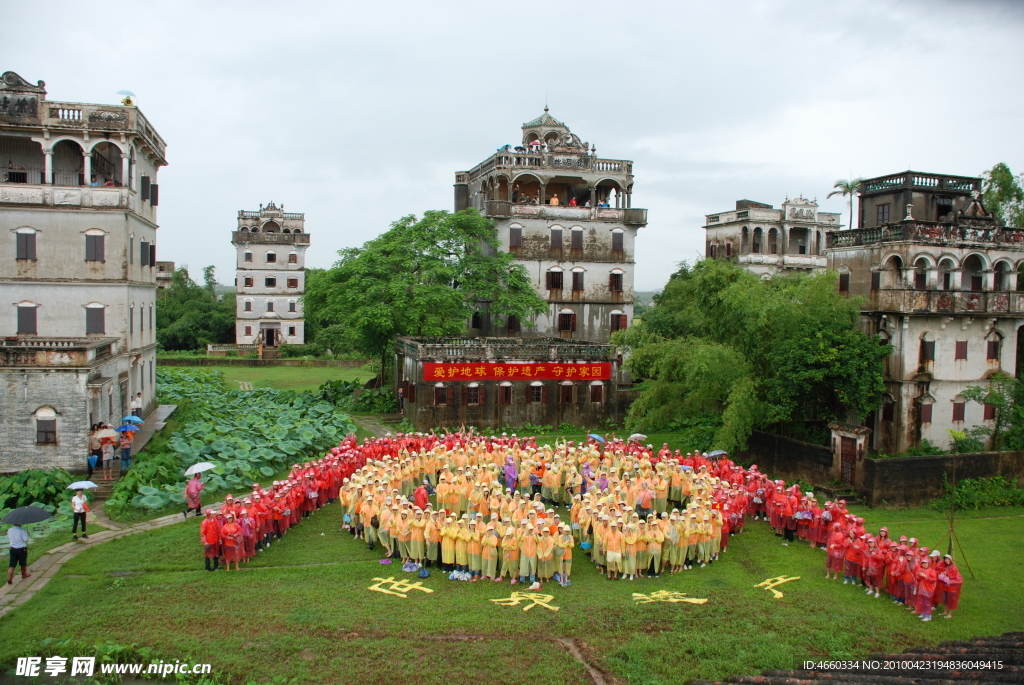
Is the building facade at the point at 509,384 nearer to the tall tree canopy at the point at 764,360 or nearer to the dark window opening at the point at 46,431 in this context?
the tall tree canopy at the point at 764,360

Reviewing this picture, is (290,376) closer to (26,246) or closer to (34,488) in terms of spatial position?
(26,246)

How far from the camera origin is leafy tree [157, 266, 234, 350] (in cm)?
5869

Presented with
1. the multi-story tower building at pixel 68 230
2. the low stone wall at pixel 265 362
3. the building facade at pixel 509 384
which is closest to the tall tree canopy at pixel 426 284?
the building facade at pixel 509 384

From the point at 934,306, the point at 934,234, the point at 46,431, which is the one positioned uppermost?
the point at 934,234

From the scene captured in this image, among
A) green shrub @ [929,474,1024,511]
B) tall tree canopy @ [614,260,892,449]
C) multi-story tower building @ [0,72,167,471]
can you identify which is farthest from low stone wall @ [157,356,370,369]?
green shrub @ [929,474,1024,511]

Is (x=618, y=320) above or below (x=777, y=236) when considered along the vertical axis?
below

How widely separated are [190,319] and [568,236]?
34.9 m

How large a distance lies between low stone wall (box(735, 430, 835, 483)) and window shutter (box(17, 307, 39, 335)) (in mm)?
22896

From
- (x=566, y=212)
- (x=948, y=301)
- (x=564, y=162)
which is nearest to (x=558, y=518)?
(x=948, y=301)

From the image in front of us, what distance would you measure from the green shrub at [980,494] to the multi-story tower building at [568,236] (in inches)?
702

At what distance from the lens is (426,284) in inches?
1323

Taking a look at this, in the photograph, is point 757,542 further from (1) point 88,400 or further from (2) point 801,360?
(1) point 88,400

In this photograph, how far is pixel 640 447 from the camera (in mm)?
22859

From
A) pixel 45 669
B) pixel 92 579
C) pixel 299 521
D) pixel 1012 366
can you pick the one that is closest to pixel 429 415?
pixel 299 521
